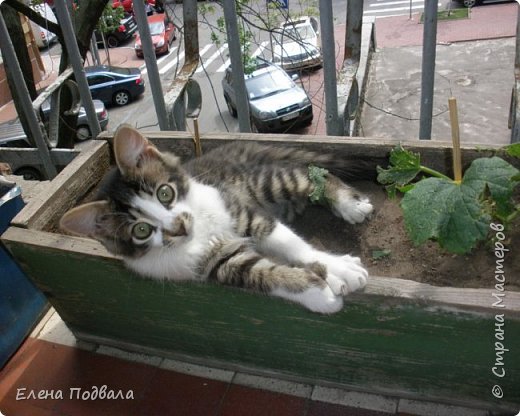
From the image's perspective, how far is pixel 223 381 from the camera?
1742mm

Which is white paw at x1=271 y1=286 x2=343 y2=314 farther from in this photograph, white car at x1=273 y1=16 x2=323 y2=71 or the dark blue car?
the dark blue car

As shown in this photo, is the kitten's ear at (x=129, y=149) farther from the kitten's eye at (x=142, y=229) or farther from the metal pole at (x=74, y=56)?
the metal pole at (x=74, y=56)

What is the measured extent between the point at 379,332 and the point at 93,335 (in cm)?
124

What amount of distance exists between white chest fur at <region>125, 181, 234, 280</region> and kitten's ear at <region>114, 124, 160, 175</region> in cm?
19

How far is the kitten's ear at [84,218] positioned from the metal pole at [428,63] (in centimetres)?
120

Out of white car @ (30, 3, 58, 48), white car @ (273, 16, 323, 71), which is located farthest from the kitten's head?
white car @ (30, 3, 58, 48)

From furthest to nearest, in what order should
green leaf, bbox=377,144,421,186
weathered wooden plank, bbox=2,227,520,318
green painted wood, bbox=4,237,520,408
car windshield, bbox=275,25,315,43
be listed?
1. car windshield, bbox=275,25,315,43
2. green leaf, bbox=377,144,421,186
3. green painted wood, bbox=4,237,520,408
4. weathered wooden plank, bbox=2,227,520,318

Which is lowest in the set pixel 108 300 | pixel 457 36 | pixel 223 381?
pixel 457 36

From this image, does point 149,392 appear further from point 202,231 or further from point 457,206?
point 457,206

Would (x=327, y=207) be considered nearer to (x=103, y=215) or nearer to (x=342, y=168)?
(x=342, y=168)

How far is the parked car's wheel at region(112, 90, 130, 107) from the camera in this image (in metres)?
11.3

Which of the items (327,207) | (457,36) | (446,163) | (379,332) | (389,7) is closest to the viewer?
(379,332)

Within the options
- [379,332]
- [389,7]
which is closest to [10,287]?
[379,332]

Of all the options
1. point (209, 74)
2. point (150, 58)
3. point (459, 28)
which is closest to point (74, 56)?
point (150, 58)
